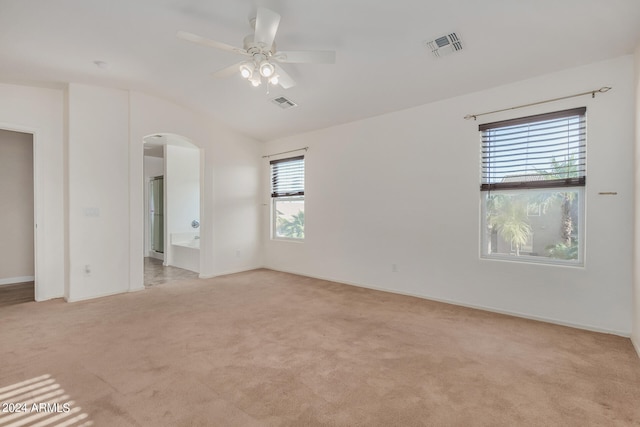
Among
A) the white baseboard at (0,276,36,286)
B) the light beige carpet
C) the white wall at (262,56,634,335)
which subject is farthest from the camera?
the white baseboard at (0,276,36,286)

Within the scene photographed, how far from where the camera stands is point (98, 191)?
4258 millimetres

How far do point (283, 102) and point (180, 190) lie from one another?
12.6 feet

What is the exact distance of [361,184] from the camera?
4766 mm

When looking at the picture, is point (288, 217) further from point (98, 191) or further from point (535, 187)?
point (535, 187)

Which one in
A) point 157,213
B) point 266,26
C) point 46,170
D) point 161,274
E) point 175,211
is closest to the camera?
point 266,26

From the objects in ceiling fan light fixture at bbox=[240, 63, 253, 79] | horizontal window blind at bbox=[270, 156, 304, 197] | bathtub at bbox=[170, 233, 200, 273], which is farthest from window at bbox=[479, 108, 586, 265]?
bathtub at bbox=[170, 233, 200, 273]

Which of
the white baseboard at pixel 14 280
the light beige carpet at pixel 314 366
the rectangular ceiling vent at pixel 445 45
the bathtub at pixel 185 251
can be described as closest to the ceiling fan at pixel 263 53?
the rectangular ceiling vent at pixel 445 45

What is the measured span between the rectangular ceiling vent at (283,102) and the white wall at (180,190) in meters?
3.50

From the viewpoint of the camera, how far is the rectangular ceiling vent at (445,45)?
2.83 metres

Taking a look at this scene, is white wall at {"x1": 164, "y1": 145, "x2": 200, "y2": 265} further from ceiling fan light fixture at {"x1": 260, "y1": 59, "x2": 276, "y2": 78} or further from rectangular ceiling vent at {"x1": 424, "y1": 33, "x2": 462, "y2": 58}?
rectangular ceiling vent at {"x1": 424, "y1": 33, "x2": 462, "y2": 58}

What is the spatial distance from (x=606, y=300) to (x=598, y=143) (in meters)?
1.52

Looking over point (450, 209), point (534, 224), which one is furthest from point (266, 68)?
point (534, 224)

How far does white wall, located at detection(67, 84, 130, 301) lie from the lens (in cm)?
407

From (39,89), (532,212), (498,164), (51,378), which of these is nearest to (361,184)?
(498,164)
